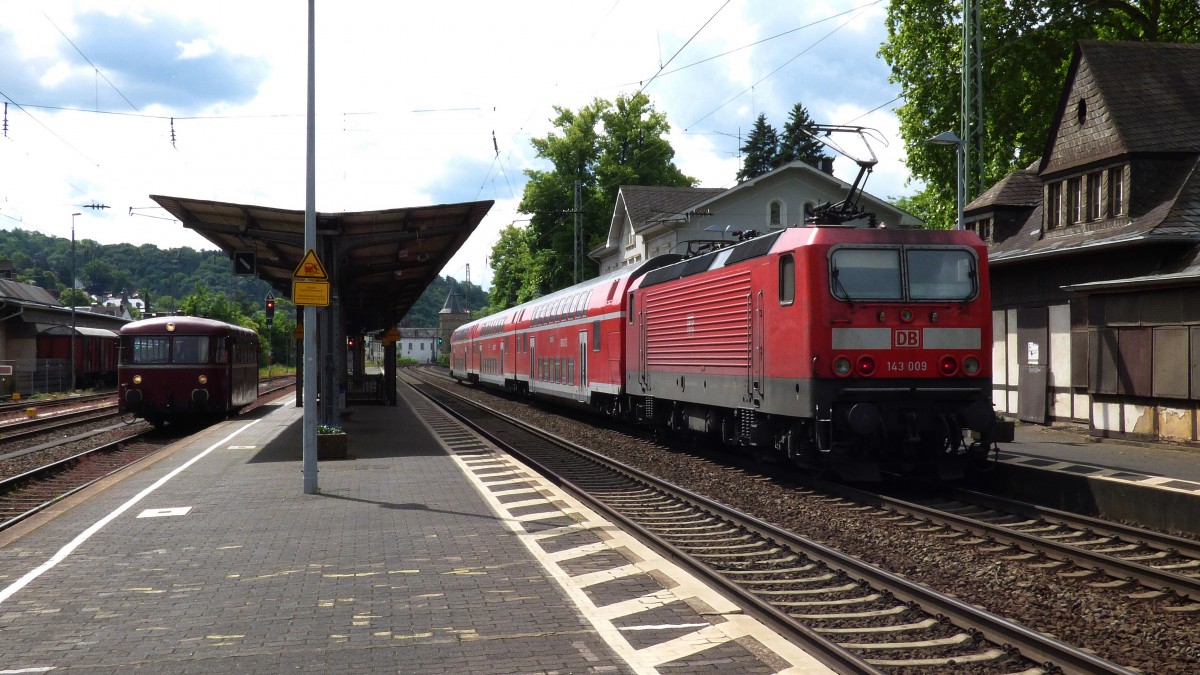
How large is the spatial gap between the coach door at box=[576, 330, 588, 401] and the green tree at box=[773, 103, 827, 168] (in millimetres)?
49511

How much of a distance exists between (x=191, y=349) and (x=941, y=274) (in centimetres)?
1830

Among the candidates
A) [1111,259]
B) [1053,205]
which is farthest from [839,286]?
[1053,205]

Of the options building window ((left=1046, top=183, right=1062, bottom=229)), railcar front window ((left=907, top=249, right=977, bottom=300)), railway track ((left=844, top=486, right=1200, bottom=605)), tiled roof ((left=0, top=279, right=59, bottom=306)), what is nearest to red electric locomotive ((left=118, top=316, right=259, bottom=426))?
railway track ((left=844, top=486, right=1200, bottom=605))

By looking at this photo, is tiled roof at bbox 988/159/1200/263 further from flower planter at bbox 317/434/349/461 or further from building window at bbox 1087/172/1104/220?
flower planter at bbox 317/434/349/461

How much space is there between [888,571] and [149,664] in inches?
210

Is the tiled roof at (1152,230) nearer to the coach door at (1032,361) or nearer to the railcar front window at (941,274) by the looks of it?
the coach door at (1032,361)

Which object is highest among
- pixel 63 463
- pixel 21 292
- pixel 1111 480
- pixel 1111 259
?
pixel 21 292

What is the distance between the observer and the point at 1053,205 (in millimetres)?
23141

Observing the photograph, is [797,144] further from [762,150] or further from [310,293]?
[310,293]

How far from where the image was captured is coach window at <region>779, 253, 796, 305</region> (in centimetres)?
1241

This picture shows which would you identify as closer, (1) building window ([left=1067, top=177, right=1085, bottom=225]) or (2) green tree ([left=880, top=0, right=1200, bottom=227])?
(1) building window ([left=1067, top=177, right=1085, bottom=225])

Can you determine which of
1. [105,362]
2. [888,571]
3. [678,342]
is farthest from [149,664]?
[105,362]

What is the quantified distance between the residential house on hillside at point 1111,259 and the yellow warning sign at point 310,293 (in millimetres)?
12724

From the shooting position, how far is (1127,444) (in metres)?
17.5
